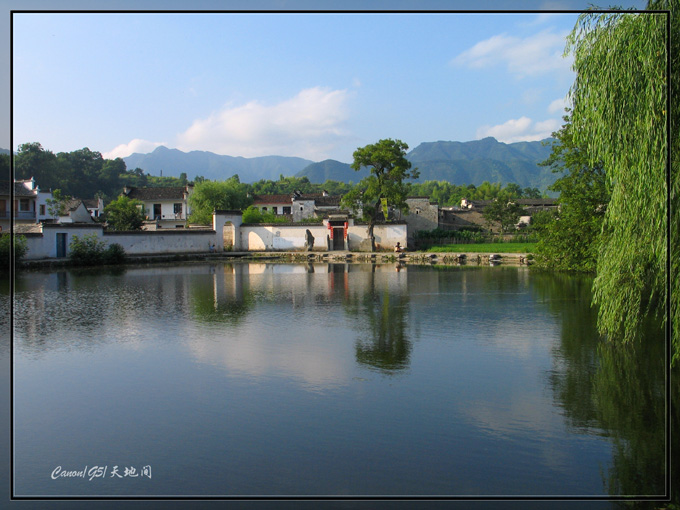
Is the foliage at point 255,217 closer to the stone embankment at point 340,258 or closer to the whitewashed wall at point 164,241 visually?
the whitewashed wall at point 164,241

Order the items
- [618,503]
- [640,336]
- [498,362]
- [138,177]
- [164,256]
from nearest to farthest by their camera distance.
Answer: [618,503], [498,362], [640,336], [164,256], [138,177]

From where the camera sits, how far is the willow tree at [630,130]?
559 cm

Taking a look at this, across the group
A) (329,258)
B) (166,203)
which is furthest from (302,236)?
(166,203)

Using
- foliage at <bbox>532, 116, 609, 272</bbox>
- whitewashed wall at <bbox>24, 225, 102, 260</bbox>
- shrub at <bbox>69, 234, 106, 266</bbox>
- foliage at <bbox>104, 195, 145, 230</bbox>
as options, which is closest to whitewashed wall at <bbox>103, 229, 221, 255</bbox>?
shrub at <bbox>69, 234, 106, 266</bbox>

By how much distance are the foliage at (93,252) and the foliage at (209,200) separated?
1189 centimetres

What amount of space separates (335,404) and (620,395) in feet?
10.9

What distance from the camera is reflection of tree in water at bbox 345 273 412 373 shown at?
7.71m

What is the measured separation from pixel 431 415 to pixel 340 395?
1.17 metres

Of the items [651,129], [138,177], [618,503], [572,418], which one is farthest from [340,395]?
[138,177]

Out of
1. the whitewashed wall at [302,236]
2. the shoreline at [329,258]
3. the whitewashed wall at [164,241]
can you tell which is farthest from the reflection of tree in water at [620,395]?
the whitewashed wall at [164,241]

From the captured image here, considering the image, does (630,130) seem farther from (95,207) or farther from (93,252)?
(95,207)

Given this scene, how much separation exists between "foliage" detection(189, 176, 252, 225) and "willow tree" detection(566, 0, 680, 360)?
3399 cm

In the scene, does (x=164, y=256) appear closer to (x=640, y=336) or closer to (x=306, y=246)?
(x=306, y=246)

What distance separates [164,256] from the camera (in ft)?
94.2
